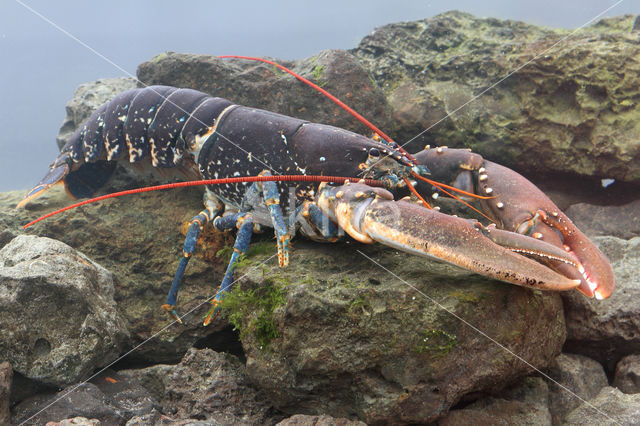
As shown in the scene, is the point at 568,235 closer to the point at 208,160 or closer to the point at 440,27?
the point at 208,160

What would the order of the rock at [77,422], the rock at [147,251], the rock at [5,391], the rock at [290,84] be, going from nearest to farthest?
the rock at [77,422] < the rock at [5,391] < the rock at [147,251] < the rock at [290,84]

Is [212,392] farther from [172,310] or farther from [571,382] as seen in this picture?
[571,382]

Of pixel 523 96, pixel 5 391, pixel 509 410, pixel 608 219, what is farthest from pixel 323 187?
pixel 608 219

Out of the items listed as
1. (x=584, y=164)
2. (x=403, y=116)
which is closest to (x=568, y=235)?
(x=584, y=164)

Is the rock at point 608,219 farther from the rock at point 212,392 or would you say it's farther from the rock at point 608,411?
the rock at point 212,392

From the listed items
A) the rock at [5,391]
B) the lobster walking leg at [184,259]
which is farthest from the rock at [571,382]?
the rock at [5,391]

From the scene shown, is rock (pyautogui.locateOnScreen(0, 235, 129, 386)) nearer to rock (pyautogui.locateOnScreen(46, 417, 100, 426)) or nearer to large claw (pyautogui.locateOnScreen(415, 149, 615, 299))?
rock (pyautogui.locateOnScreen(46, 417, 100, 426))

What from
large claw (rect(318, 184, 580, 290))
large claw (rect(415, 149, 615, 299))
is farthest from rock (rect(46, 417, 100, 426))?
large claw (rect(415, 149, 615, 299))

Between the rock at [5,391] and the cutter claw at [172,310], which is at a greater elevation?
the rock at [5,391]
